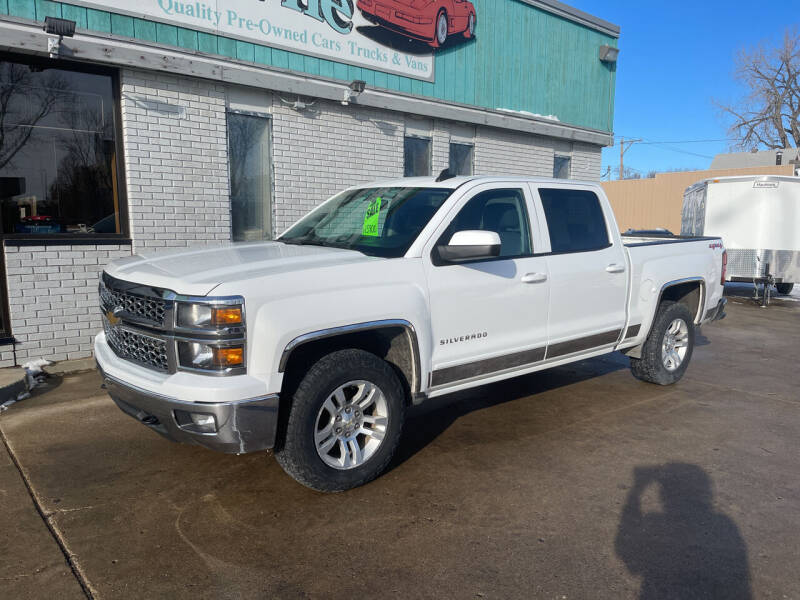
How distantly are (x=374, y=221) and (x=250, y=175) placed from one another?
4101mm

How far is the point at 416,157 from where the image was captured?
395 inches

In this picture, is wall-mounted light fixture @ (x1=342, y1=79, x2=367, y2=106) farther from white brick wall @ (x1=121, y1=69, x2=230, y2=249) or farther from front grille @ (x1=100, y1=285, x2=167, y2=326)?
front grille @ (x1=100, y1=285, x2=167, y2=326)

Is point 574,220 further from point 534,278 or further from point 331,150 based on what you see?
point 331,150

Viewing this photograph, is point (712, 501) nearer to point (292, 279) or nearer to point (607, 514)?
point (607, 514)

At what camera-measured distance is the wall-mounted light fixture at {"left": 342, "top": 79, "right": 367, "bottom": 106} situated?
8.41m

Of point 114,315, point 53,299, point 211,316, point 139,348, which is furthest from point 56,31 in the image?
point 211,316

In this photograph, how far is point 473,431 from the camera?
4824 mm

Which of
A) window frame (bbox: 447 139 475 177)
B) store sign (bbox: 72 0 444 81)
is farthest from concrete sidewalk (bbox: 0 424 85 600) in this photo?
window frame (bbox: 447 139 475 177)

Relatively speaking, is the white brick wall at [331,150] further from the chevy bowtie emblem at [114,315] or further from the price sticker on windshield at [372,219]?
the chevy bowtie emblem at [114,315]

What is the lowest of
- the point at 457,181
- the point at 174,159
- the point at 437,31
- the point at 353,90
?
the point at 457,181

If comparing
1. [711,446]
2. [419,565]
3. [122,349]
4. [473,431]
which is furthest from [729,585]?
[122,349]

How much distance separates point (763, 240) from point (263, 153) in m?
10.5

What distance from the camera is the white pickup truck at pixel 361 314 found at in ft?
10.5

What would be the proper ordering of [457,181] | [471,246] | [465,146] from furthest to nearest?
1. [465,146]
2. [457,181]
3. [471,246]
